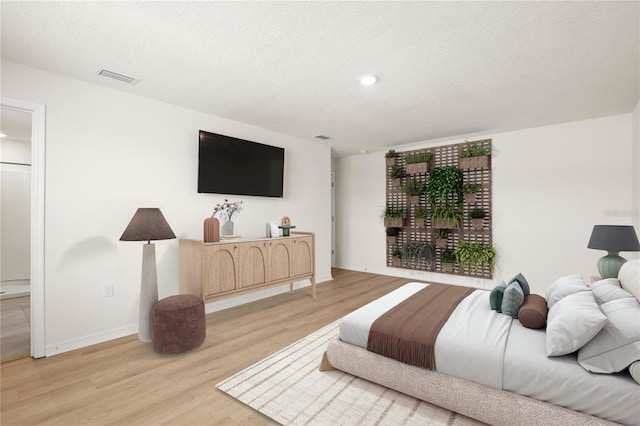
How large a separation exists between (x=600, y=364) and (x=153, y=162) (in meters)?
3.93

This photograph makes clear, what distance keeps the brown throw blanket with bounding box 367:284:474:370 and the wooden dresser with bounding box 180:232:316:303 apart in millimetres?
1832

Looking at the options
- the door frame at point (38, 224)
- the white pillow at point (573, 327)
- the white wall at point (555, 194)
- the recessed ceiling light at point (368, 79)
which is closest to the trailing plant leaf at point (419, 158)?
the white wall at point (555, 194)

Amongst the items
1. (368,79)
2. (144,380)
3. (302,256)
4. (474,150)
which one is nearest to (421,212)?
(474,150)

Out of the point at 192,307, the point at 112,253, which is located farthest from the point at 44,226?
the point at 192,307

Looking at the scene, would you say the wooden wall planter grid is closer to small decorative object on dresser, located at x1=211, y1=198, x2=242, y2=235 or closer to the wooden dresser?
the wooden dresser

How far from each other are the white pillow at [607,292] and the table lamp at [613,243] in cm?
65

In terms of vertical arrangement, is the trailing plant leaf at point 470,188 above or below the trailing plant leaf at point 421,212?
above

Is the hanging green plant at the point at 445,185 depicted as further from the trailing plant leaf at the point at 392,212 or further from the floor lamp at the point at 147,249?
the floor lamp at the point at 147,249

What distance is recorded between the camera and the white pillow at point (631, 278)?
178 centimetres

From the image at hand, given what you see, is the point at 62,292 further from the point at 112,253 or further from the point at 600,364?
the point at 600,364

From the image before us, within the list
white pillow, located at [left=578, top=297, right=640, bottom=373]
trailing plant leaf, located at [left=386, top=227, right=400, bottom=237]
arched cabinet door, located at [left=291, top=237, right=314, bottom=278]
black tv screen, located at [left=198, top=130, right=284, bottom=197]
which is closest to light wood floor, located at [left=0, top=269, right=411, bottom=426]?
arched cabinet door, located at [left=291, top=237, right=314, bottom=278]

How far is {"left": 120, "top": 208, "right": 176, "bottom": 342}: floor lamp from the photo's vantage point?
2.60m

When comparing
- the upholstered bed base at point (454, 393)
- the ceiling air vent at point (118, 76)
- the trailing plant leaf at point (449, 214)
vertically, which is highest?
the ceiling air vent at point (118, 76)

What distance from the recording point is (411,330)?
1.96 metres
